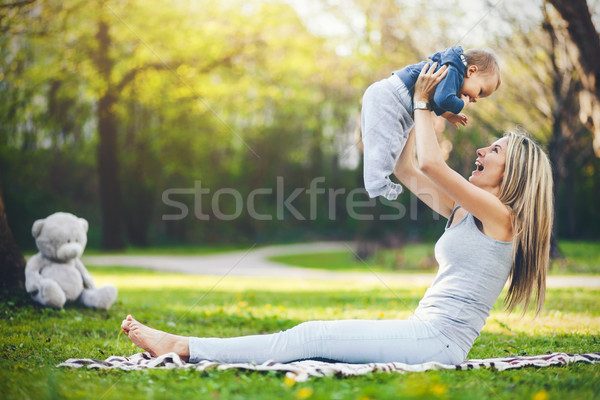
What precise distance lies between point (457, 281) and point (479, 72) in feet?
4.67

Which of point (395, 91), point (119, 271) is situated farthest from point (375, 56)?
point (395, 91)

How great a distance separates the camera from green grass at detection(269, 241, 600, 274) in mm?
13043

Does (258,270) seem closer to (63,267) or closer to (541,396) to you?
(63,267)

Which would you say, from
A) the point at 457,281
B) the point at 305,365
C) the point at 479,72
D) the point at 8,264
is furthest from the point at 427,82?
the point at 8,264

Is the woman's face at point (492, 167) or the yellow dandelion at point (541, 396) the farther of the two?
the woman's face at point (492, 167)

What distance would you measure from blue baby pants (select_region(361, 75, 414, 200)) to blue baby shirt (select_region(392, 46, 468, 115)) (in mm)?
87

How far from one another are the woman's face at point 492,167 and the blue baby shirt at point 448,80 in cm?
32

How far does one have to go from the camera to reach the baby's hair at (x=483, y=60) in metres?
3.56

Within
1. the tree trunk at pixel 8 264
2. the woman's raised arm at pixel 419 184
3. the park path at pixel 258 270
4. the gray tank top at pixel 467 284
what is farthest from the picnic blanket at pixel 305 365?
the park path at pixel 258 270

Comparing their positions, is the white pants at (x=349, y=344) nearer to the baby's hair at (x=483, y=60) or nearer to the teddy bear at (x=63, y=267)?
the baby's hair at (x=483, y=60)

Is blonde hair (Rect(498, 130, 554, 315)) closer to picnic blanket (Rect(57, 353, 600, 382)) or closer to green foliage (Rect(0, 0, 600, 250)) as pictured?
picnic blanket (Rect(57, 353, 600, 382))

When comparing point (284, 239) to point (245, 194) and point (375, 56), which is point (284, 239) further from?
point (375, 56)

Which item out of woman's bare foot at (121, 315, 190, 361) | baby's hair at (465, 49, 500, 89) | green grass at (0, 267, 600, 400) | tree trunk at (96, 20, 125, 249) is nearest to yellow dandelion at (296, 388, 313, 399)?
green grass at (0, 267, 600, 400)

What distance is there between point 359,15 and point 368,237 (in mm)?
7613
